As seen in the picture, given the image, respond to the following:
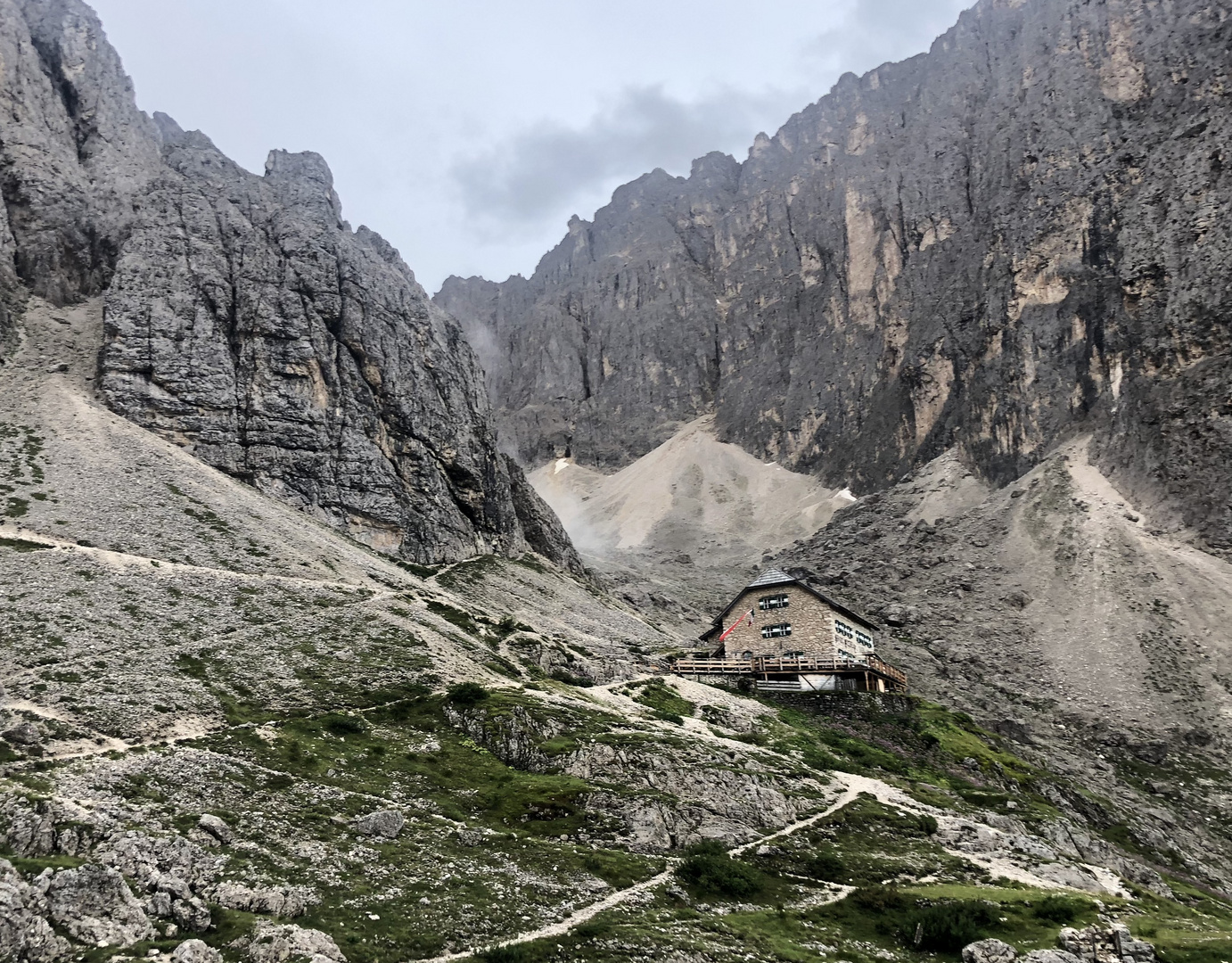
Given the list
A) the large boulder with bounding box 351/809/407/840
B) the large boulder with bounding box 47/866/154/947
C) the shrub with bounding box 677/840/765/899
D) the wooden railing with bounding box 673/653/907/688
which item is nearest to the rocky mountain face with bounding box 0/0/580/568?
the wooden railing with bounding box 673/653/907/688

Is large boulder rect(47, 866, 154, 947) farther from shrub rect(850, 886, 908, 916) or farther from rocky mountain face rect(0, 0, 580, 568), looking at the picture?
rocky mountain face rect(0, 0, 580, 568)

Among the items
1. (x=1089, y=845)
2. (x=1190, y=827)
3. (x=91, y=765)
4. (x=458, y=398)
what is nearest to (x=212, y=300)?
(x=458, y=398)

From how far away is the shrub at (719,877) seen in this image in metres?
31.1

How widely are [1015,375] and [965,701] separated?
7594 cm

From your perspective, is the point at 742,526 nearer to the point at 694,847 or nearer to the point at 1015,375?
the point at 1015,375

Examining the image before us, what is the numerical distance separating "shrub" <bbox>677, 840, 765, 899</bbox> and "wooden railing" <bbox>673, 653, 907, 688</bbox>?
122 feet

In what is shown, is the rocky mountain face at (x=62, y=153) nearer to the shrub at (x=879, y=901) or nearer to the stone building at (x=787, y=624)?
the stone building at (x=787, y=624)

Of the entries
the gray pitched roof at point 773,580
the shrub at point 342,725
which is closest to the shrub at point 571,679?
the gray pitched roof at point 773,580

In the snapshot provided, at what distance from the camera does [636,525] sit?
181 meters

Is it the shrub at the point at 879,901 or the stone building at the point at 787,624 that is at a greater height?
the stone building at the point at 787,624

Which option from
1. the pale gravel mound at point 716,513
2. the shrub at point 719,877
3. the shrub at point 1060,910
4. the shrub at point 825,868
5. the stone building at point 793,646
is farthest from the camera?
the pale gravel mound at point 716,513

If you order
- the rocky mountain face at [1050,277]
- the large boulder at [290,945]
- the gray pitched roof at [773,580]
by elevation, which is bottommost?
the large boulder at [290,945]

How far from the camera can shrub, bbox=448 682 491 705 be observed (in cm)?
4569

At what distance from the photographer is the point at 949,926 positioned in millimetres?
28016
